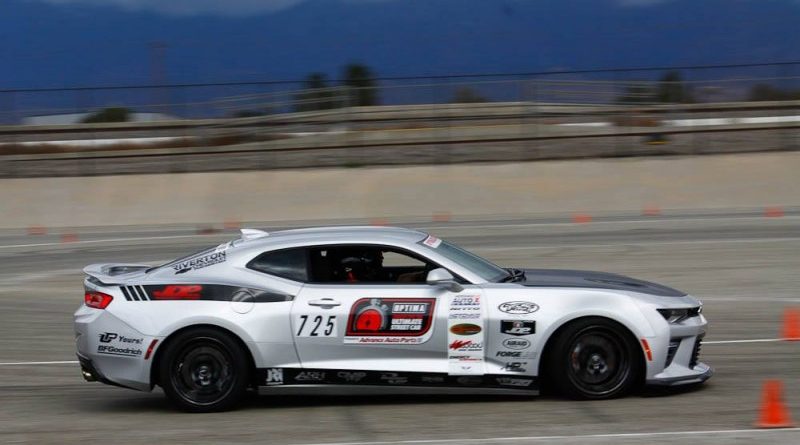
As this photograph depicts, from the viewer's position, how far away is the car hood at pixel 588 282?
310 inches

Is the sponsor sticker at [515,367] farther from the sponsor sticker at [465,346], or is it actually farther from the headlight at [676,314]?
the headlight at [676,314]

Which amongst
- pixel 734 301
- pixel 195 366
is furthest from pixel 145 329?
pixel 734 301

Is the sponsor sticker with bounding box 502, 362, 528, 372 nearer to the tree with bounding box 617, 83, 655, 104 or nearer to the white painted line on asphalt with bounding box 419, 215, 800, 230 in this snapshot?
the white painted line on asphalt with bounding box 419, 215, 800, 230

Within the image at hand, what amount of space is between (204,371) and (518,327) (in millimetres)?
2265

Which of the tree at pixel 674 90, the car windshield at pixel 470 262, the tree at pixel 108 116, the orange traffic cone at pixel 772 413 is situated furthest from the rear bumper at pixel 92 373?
the tree at pixel 674 90

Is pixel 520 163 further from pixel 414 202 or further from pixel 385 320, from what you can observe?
pixel 385 320

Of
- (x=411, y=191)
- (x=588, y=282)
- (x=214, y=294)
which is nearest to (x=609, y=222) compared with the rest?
(x=411, y=191)

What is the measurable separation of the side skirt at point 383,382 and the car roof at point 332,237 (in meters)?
0.96

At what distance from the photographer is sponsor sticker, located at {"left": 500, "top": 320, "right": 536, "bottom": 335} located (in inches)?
299

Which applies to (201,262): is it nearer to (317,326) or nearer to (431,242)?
(317,326)

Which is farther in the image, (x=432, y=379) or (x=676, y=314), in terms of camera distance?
(x=676, y=314)

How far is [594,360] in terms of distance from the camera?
7645 millimetres

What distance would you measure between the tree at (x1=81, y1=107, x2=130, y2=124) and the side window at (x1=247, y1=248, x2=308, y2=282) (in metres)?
22.5

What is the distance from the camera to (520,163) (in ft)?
89.8
